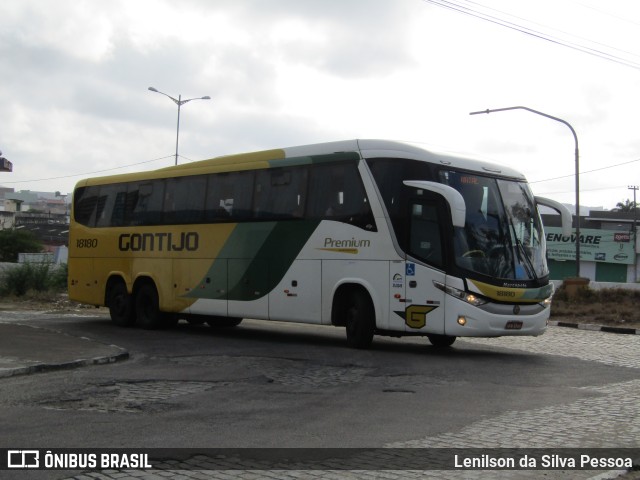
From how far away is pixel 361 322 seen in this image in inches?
582

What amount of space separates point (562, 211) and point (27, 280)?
2482 centimetres

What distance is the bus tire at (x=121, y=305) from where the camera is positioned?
2041 centimetres

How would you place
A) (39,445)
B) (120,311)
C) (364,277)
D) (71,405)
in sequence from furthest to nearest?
(120,311) < (364,277) < (71,405) < (39,445)

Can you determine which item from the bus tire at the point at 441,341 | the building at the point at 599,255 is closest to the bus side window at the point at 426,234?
the bus tire at the point at 441,341

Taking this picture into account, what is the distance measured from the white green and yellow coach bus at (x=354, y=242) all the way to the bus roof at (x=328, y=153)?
1.1 inches

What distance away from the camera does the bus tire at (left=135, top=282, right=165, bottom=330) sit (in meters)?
19.8

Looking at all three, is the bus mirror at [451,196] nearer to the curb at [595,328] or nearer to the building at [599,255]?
the curb at [595,328]

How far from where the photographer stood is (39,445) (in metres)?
6.78

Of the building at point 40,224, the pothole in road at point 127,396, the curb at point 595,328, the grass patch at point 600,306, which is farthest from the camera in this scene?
A: the building at point 40,224

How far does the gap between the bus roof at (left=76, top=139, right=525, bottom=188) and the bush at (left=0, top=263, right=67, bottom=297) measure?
625 inches

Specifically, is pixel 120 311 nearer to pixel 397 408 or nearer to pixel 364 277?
pixel 364 277

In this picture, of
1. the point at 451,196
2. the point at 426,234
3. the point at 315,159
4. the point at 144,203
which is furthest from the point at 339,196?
the point at 144,203

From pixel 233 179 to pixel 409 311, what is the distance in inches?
222

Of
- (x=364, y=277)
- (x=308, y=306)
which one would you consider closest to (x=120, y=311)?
(x=308, y=306)
